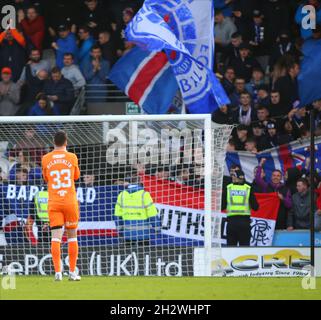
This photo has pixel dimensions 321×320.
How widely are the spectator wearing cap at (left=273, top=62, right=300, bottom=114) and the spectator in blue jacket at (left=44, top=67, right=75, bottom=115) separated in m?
3.84

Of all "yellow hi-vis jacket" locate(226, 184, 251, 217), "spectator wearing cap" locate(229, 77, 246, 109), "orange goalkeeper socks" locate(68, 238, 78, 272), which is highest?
"spectator wearing cap" locate(229, 77, 246, 109)

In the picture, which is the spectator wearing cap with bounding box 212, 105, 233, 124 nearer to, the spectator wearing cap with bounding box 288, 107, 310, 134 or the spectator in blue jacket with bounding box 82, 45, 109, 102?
the spectator wearing cap with bounding box 288, 107, 310, 134

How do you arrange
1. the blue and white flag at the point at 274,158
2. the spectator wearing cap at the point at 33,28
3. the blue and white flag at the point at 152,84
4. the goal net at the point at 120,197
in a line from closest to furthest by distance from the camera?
the goal net at the point at 120,197 → the blue and white flag at the point at 274,158 → the blue and white flag at the point at 152,84 → the spectator wearing cap at the point at 33,28

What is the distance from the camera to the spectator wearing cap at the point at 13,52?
21453 mm

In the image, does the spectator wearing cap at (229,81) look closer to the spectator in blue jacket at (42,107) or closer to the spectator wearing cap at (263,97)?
the spectator wearing cap at (263,97)

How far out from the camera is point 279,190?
18.5 m

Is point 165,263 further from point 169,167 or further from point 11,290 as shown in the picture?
point 11,290

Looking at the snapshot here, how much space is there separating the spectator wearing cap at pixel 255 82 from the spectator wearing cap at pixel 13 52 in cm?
457

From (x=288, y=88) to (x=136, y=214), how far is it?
4.77 m

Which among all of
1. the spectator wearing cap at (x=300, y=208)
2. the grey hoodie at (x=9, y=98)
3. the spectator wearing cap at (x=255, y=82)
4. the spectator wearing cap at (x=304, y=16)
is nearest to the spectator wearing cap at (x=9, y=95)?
the grey hoodie at (x=9, y=98)

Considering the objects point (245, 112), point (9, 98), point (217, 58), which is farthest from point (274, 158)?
point (9, 98)

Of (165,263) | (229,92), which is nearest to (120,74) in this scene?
(229,92)

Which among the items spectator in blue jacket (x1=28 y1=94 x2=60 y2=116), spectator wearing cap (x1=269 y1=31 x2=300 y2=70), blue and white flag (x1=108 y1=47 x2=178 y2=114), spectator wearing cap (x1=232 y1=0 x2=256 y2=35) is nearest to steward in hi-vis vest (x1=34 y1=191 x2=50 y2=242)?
blue and white flag (x1=108 y1=47 x2=178 y2=114)

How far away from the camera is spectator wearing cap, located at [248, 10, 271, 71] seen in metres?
21.0
